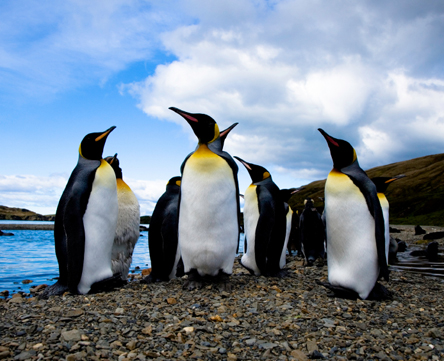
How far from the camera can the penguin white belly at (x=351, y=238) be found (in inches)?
186

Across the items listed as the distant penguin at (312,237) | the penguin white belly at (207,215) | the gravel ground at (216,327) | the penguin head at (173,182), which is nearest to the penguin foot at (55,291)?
the gravel ground at (216,327)

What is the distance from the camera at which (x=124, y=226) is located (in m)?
5.93

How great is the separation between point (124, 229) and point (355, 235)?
358 cm

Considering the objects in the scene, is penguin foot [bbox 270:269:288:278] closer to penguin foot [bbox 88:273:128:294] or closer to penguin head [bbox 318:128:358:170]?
penguin head [bbox 318:128:358:170]

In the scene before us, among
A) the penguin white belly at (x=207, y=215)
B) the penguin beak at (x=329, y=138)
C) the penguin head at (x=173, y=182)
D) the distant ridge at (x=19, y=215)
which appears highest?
the penguin beak at (x=329, y=138)

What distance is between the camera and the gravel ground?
9.57 ft

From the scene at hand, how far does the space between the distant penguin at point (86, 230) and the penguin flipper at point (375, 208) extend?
11.1 ft

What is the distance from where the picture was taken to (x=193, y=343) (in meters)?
3.01

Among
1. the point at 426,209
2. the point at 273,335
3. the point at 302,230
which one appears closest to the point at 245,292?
the point at 273,335

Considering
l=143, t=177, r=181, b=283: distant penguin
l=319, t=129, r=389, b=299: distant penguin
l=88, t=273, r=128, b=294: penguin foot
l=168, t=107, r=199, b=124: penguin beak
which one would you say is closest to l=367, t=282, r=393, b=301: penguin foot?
→ l=319, t=129, r=389, b=299: distant penguin

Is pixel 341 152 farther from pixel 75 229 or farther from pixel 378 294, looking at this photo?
pixel 75 229

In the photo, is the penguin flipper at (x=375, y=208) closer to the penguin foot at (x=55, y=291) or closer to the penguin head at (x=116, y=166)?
the penguin head at (x=116, y=166)

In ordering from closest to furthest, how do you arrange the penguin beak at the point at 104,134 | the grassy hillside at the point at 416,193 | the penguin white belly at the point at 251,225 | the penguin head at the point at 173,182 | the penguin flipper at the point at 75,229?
the penguin flipper at the point at 75,229, the penguin beak at the point at 104,134, the penguin head at the point at 173,182, the penguin white belly at the point at 251,225, the grassy hillside at the point at 416,193

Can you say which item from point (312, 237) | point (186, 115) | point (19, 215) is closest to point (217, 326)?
point (186, 115)
